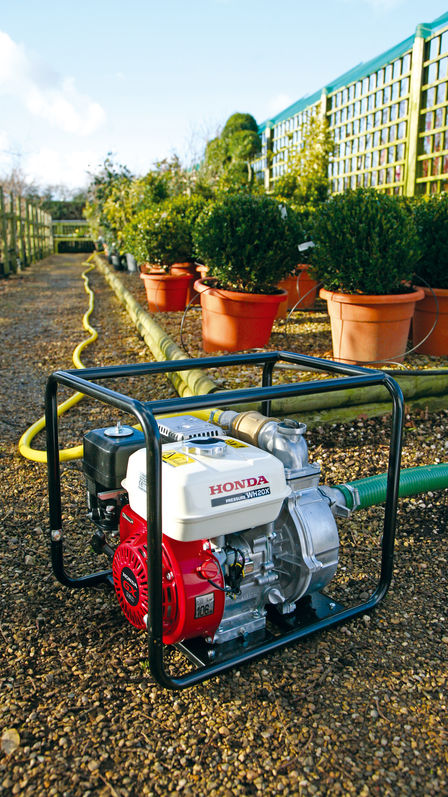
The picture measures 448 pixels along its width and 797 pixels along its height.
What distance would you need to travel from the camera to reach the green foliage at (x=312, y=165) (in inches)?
384

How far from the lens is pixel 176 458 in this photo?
1566mm

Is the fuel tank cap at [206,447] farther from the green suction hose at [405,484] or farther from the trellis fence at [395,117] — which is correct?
the trellis fence at [395,117]

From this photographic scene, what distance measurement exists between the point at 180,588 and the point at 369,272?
9.59 ft

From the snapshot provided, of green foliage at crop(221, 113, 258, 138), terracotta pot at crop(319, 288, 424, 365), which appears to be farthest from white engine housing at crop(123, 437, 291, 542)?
green foliage at crop(221, 113, 258, 138)

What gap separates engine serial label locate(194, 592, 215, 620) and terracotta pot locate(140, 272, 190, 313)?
19.4 ft

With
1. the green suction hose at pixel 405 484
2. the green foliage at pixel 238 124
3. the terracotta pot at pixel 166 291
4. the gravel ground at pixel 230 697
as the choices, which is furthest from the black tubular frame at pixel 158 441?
the green foliage at pixel 238 124

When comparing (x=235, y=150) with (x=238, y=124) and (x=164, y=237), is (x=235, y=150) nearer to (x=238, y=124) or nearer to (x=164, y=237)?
(x=238, y=124)

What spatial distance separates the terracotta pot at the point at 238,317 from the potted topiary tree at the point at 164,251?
101 inches

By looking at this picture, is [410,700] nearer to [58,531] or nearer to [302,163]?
[58,531]

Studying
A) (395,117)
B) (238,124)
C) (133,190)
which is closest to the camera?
(395,117)

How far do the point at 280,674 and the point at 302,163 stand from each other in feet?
36.1

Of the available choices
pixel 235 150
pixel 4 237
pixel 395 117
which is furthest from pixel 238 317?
pixel 235 150

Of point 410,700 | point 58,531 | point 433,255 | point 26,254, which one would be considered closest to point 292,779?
point 410,700

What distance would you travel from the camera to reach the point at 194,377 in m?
3.67
